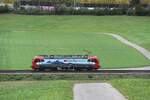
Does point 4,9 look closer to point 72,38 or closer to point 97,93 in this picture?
point 72,38

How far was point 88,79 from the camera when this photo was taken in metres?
33.2

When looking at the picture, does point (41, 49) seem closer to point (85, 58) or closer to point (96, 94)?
point (85, 58)

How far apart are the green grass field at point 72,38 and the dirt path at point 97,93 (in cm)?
2063

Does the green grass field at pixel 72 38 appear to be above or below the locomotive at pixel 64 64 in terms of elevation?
below

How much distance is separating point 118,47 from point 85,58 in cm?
2027

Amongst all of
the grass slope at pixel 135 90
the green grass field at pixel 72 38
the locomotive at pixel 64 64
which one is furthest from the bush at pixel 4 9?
the grass slope at pixel 135 90

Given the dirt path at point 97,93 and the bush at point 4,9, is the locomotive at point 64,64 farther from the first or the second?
the bush at point 4,9

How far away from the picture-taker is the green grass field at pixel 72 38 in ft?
158

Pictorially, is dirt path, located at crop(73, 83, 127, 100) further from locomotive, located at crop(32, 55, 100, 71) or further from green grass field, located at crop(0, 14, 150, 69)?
green grass field, located at crop(0, 14, 150, 69)

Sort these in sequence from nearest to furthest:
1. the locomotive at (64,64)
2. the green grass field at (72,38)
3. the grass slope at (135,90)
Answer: the grass slope at (135,90) < the locomotive at (64,64) < the green grass field at (72,38)

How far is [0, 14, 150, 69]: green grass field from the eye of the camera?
48.1 m

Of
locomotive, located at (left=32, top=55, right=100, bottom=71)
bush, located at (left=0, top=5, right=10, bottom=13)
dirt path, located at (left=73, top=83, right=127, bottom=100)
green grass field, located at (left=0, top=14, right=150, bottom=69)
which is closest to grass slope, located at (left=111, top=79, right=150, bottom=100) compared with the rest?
dirt path, located at (left=73, top=83, right=127, bottom=100)

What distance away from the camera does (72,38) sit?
72438 millimetres

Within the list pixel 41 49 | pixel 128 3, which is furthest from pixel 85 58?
pixel 128 3
